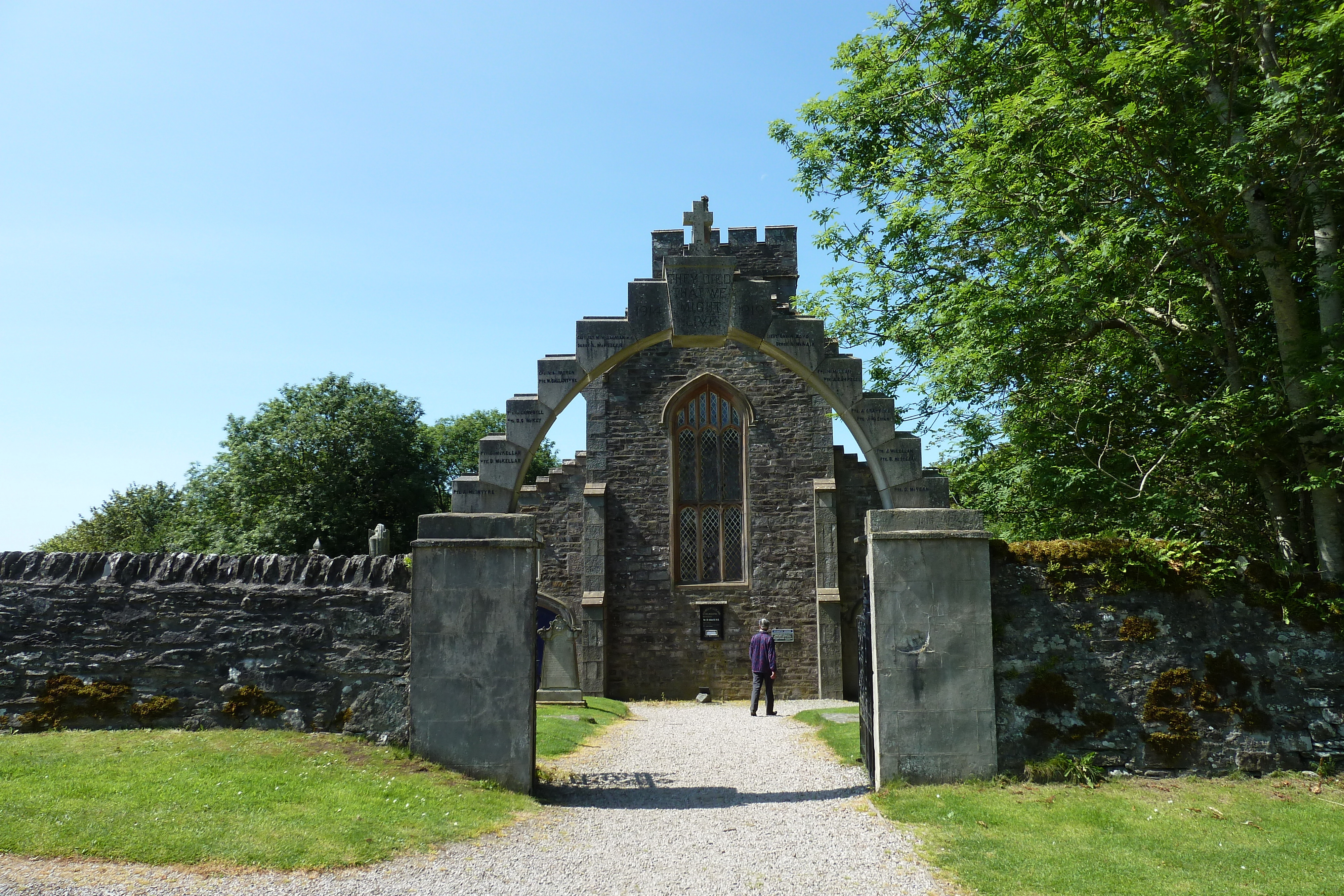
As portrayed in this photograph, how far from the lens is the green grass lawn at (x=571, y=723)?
11.7 metres

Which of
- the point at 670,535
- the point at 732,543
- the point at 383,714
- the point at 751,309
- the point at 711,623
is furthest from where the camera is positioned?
the point at 732,543

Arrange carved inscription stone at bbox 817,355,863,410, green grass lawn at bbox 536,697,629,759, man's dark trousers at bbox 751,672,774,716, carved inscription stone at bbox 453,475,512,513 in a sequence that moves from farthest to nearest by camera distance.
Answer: man's dark trousers at bbox 751,672,774,716 < green grass lawn at bbox 536,697,629,759 < carved inscription stone at bbox 817,355,863,410 < carved inscription stone at bbox 453,475,512,513

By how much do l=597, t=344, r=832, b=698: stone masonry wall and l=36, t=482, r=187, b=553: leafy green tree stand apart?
25.4m

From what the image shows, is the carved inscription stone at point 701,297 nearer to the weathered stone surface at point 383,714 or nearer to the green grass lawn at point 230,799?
the weathered stone surface at point 383,714

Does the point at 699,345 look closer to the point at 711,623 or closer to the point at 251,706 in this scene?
the point at 251,706

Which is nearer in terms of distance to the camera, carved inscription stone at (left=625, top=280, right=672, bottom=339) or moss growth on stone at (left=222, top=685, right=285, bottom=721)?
moss growth on stone at (left=222, top=685, right=285, bottom=721)

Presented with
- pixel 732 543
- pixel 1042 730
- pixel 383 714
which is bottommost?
pixel 1042 730

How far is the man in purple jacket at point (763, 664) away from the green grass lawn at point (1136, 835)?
801cm

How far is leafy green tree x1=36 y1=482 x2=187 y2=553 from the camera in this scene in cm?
4109

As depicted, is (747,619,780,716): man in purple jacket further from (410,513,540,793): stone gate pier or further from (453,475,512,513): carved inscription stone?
(453,475,512,513): carved inscription stone

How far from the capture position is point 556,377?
28.9ft

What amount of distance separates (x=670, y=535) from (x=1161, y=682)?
13.1 metres

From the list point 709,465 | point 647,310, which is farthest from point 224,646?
point 709,465

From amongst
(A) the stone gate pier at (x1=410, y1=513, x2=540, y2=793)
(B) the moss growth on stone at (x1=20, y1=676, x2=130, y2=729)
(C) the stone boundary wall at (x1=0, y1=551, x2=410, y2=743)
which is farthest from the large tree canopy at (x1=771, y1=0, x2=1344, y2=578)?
(B) the moss growth on stone at (x1=20, y1=676, x2=130, y2=729)
